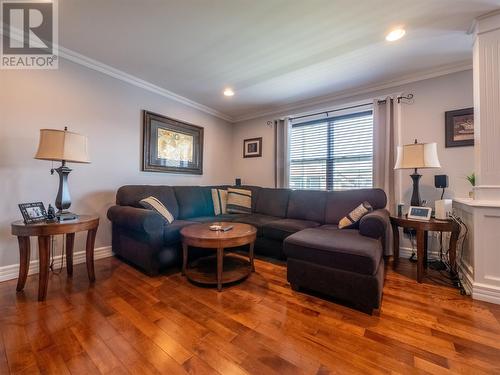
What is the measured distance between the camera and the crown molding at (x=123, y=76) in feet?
7.97

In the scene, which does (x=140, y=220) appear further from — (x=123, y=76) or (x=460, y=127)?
(x=460, y=127)

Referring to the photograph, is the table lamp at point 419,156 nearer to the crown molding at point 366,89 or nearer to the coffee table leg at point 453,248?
the coffee table leg at point 453,248

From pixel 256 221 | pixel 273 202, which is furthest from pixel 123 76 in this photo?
pixel 273 202

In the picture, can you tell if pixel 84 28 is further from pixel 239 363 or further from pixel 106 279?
pixel 239 363

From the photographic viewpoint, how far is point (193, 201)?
3279 millimetres

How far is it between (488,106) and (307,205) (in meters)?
2.00

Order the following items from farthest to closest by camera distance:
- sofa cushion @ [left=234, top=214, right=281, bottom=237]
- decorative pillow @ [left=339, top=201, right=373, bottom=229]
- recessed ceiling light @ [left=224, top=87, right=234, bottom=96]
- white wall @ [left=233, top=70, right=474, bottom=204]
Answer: recessed ceiling light @ [left=224, top=87, right=234, bottom=96]
sofa cushion @ [left=234, top=214, right=281, bottom=237]
white wall @ [left=233, top=70, right=474, bottom=204]
decorative pillow @ [left=339, top=201, right=373, bottom=229]

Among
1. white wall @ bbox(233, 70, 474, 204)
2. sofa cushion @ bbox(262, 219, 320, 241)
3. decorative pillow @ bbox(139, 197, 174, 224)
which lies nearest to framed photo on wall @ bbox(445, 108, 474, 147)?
white wall @ bbox(233, 70, 474, 204)

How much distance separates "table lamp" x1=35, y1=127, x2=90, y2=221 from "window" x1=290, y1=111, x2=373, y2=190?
9.85ft

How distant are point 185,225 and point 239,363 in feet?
5.17

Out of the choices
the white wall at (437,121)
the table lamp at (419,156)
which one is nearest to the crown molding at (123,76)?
the white wall at (437,121)

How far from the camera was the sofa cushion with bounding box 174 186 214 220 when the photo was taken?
124 inches

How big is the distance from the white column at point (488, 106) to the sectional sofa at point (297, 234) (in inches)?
31.7

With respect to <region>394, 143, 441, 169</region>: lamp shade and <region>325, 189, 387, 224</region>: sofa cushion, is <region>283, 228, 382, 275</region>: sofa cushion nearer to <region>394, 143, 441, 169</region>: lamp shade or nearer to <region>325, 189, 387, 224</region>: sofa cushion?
<region>325, 189, 387, 224</region>: sofa cushion
